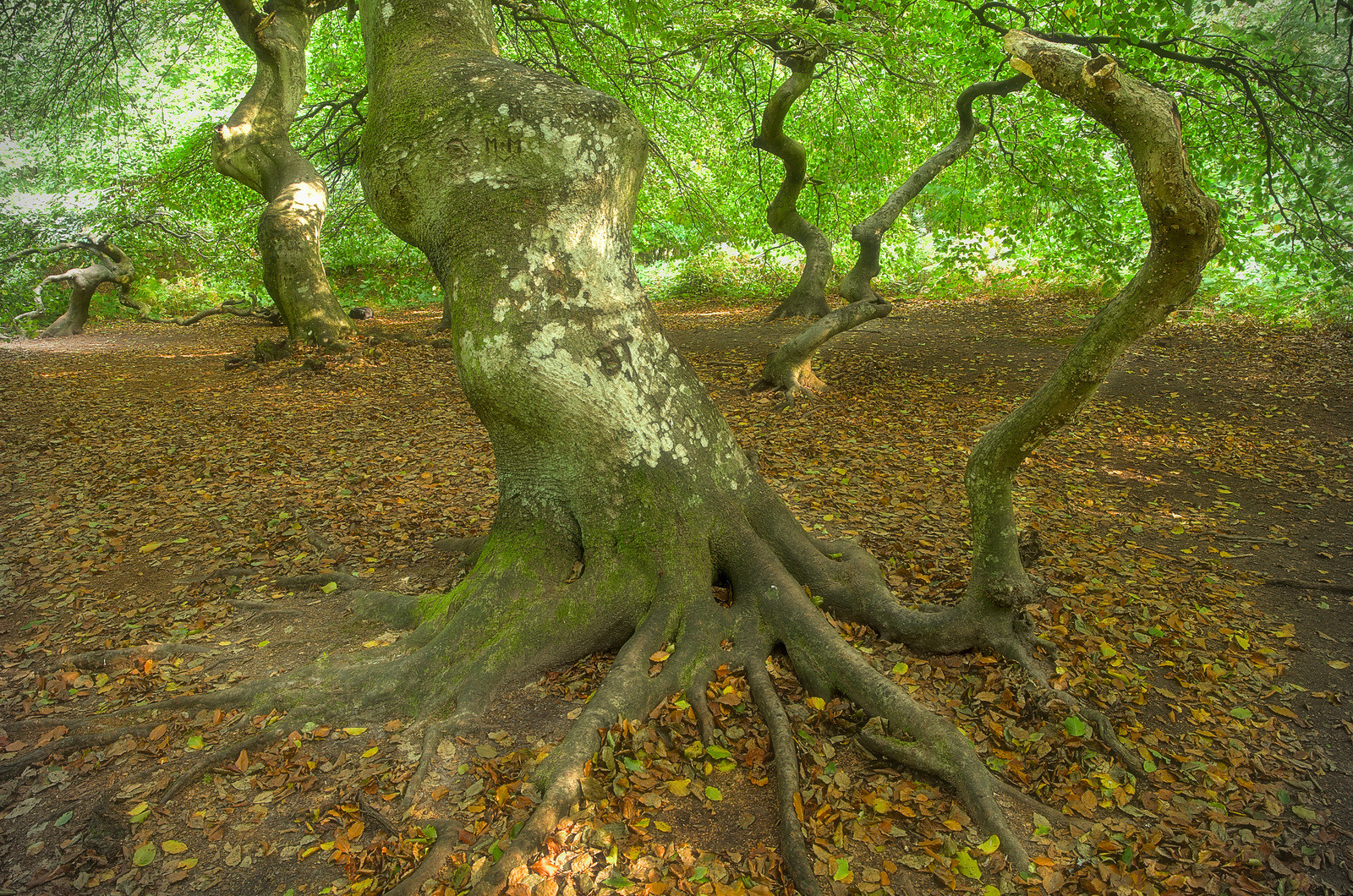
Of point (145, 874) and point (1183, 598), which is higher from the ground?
point (1183, 598)

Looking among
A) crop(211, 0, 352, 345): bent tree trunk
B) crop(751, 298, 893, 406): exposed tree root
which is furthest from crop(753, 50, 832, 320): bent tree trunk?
crop(211, 0, 352, 345): bent tree trunk

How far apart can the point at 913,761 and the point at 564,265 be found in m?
2.80

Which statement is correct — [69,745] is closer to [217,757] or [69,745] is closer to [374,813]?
[217,757]

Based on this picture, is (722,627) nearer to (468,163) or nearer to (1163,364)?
(468,163)

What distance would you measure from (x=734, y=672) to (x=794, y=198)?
1172 centimetres

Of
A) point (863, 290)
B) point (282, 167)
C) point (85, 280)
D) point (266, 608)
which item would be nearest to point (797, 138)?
point (863, 290)

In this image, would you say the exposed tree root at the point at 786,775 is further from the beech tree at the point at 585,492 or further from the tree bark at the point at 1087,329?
the tree bark at the point at 1087,329

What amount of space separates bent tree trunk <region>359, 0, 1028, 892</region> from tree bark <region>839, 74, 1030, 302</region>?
247 inches

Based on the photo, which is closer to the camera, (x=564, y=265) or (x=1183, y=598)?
(x=564, y=265)

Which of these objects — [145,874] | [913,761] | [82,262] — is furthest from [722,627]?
[82,262]

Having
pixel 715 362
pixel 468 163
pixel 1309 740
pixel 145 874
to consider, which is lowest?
pixel 145 874

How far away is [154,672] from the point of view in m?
3.97

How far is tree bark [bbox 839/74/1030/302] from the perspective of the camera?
9.55 meters

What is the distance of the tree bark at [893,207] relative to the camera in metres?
9.55
